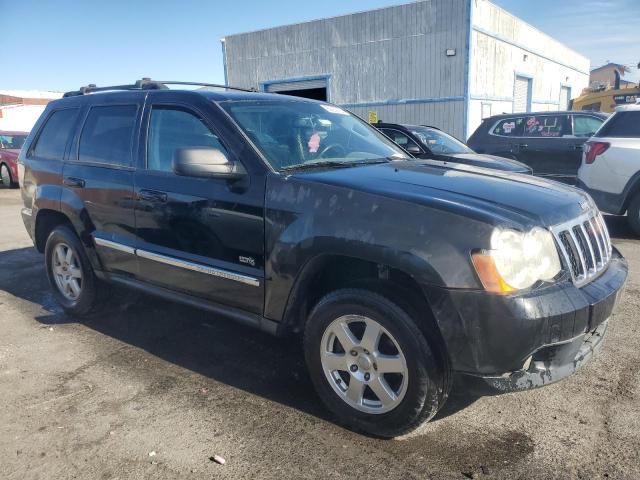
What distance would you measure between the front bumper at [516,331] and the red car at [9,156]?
16000mm

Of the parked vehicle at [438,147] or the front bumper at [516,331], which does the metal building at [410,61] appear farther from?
the front bumper at [516,331]

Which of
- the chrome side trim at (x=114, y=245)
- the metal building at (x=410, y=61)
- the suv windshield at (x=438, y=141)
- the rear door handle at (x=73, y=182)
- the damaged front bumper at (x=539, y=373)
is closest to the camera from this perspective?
the damaged front bumper at (x=539, y=373)

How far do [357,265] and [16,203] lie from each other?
→ 12417mm

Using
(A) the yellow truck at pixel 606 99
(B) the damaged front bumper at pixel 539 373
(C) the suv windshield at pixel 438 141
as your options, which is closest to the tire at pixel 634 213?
(C) the suv windshield at pixel 438 141

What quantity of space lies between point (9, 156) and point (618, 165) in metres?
15.6

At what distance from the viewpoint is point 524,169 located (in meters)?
7.57

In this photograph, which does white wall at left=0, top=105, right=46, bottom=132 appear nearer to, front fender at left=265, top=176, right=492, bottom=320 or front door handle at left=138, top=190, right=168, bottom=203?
front door handle at left=138, top=190, right=168, bottom=203

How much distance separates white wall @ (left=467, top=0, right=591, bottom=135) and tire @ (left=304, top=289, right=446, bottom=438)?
1687 centimetres

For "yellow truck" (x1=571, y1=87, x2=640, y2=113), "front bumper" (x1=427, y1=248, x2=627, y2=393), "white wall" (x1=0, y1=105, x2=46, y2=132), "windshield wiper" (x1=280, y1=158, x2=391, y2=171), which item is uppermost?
"white wall" (x1=0, y1=105, x2=46, y2=132)

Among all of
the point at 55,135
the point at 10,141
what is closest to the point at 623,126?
the point at 55,135

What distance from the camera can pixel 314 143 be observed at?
11.6ft

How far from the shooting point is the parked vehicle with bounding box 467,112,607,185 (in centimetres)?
958

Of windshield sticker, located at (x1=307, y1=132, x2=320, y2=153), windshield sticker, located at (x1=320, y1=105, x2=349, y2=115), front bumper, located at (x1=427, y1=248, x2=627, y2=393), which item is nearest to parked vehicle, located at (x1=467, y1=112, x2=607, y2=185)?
windshield sticker, located at (x1=320, y1=105, x2=349, y2=115)

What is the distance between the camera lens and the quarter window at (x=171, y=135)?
11.4 feet
